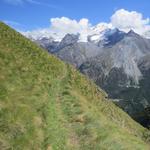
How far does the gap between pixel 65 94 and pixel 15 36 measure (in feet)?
44.8

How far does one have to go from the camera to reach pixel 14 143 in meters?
28.5

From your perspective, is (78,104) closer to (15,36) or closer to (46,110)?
(46,110)

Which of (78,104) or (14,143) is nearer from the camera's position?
(14,143)

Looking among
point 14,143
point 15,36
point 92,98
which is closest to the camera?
point 14,143

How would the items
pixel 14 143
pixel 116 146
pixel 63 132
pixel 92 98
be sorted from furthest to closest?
pixel 92 98 → pixel 63 132 → pixel 116 146 → pixel 14 143

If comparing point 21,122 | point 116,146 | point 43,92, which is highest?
point 43,92

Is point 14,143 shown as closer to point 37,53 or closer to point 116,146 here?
point 116,146

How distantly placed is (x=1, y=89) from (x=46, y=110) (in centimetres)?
517

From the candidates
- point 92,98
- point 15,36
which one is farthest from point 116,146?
point 15,36

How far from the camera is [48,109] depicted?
35.3 metres

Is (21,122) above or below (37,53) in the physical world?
below

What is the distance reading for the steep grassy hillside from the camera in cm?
3042

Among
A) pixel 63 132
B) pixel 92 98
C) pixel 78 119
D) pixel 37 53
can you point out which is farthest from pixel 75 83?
pixel 63 132

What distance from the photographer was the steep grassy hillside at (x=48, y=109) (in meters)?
30.4
